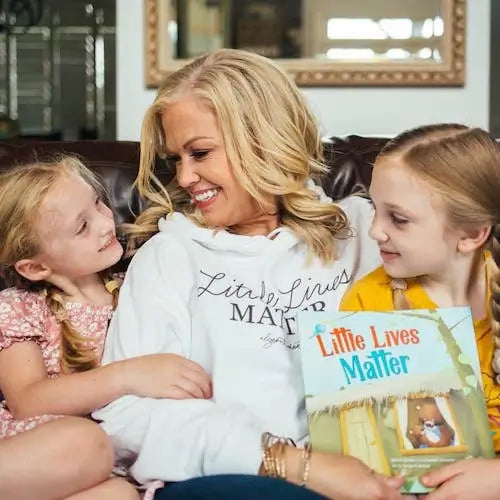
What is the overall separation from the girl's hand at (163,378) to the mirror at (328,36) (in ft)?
5.04

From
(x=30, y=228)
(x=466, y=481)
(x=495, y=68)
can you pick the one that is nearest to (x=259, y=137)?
(x=30, y=228)

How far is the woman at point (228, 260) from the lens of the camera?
1529 mm

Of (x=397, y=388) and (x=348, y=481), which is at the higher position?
(x=397, y=388)

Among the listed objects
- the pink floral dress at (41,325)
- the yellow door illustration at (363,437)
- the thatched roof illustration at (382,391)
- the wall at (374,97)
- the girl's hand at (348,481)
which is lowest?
the girl's hand at (348,481)

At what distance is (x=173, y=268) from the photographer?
1.72 metres

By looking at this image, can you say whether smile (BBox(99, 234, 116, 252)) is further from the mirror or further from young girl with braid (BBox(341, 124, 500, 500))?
the mirror

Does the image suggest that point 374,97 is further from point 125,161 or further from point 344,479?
point 344,479

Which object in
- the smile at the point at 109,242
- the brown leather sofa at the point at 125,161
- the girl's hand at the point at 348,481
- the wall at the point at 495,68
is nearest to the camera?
the girl's hand at the point at 348,481

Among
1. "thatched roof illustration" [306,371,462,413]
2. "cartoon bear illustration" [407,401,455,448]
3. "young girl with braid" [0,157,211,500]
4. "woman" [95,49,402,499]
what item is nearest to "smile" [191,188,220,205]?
"woman" [95,49,402,499]

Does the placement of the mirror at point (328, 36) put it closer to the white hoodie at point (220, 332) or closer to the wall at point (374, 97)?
the wall at point (374, 97)

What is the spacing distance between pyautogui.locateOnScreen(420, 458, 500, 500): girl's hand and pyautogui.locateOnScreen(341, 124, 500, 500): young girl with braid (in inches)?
4.6

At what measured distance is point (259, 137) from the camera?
1.76 m

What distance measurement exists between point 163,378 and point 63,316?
339mm

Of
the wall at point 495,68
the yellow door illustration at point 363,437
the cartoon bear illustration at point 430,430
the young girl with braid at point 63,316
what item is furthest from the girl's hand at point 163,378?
the wall at point 495,68
